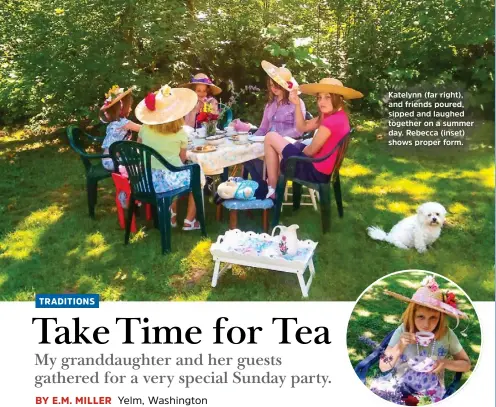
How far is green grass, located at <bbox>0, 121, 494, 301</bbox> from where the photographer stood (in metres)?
4.26

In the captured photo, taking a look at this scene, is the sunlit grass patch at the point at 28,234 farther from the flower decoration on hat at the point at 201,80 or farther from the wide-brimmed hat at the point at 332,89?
the wide-brimmed hat at the point at 332,89

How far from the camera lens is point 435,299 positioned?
372cm

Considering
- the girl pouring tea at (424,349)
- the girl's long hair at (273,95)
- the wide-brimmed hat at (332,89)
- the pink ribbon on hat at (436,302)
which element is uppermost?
the wide-brimmed hat at (332,89)

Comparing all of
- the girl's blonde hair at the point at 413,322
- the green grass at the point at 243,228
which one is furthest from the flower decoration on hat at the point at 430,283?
the green grass at the point at 243,228

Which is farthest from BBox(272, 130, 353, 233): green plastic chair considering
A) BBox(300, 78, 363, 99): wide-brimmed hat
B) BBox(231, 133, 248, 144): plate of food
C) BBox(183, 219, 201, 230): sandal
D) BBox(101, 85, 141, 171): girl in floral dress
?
BBox(101, 85, 141, 171): girl in floral dress

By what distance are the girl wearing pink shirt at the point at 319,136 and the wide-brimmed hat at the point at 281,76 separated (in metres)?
0.15

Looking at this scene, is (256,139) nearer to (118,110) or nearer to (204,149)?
(204,149)

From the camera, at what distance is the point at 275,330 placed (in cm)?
381

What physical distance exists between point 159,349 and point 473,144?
2.42 metres

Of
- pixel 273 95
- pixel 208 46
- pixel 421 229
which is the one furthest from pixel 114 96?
pixel 421 229

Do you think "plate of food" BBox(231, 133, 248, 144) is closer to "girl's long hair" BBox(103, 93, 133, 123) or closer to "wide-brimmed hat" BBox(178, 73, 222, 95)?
"wide-brimmed hat" BBox(178, 73, 222, 95)

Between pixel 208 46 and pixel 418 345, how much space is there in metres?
3.56

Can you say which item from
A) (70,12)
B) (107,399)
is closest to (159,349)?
(107,399)

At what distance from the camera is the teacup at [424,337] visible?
3695 mm
